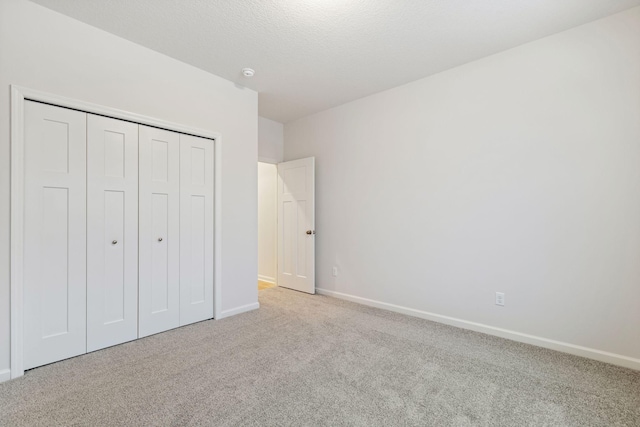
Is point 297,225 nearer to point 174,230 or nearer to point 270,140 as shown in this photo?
point 270,140

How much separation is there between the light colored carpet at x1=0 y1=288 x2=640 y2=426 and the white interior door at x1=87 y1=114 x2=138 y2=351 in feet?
0.75

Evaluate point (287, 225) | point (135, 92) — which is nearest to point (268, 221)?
point (287, 225)

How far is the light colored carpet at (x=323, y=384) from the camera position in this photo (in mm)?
1667

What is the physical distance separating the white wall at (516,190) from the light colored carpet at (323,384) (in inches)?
17.9

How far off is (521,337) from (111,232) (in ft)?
12.2

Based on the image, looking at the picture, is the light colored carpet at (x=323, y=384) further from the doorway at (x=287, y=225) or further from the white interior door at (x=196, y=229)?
the doorway at (x=287, y=225)

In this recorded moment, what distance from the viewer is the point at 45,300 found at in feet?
7.22

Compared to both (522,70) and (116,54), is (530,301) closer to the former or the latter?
(522,70)

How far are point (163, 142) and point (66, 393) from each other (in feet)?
6.81

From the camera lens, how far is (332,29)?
242 centimetres

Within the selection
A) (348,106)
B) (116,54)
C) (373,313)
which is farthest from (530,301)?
(116,54)

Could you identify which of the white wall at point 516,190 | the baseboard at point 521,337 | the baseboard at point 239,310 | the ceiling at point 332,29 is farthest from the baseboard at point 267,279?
the ceiling at point 332,29

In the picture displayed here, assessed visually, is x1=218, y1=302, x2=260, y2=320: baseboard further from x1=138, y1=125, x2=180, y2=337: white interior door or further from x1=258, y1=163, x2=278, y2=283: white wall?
x1=258, y1=163, x2=278, y2=283: white wall

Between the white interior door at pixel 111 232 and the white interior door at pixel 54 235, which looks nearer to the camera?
the white interior door at pixel 54 235
